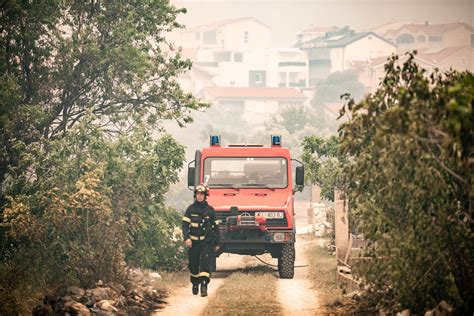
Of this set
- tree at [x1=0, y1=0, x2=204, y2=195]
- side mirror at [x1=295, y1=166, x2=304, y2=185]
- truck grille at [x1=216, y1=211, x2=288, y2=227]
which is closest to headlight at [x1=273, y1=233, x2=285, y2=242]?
truck grille at [x1=216, y1=211, x2=288, y2=227]

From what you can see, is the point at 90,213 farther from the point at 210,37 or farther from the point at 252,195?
the point at 210,37

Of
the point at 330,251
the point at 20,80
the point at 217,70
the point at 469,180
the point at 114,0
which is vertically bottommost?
the point at 330,251

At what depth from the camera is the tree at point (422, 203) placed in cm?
1202

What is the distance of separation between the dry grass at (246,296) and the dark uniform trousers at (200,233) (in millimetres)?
545

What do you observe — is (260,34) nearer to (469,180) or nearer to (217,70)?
(217,70)

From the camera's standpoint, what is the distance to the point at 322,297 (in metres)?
16.9

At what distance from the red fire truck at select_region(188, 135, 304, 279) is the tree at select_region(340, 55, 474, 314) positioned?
A: 6.31 meters

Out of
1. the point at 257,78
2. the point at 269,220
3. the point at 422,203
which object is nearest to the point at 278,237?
the point at 269,220

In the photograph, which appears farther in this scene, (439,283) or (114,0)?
(114,0)

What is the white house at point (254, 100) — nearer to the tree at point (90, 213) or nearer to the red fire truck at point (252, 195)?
the tree at point (90, 213)

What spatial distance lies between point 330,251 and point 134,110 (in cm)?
673

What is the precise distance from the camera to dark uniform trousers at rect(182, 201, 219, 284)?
17250 millimetres

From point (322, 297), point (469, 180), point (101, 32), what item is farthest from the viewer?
point (101, 32)

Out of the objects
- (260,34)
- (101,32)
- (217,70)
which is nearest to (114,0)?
(101,32)
